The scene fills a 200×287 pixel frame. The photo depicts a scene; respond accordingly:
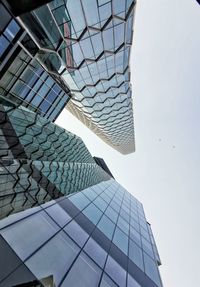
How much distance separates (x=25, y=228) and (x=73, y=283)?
2.50 metres

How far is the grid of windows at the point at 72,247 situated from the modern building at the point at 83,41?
7054 mm

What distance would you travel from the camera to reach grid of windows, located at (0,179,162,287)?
7818 millimetres

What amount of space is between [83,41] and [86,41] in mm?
371

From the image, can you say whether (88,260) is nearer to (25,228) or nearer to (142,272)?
(25,228)

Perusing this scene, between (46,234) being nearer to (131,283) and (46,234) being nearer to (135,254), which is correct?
(131,283)

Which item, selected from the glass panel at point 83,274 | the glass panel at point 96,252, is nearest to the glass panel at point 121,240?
the glass panel at point 96,252

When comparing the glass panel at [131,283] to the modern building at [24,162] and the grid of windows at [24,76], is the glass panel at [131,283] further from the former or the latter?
the grid of windows at [24,76]

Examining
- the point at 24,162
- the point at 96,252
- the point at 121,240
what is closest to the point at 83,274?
the point at 96,252

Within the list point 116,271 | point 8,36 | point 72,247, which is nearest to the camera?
point 72,247

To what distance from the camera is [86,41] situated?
22.0m

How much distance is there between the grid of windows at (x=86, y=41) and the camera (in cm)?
1673

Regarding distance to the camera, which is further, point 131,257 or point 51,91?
point 51,91

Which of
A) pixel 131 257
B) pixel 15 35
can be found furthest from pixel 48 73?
pixel 131 257

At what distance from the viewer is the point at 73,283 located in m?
7.79
